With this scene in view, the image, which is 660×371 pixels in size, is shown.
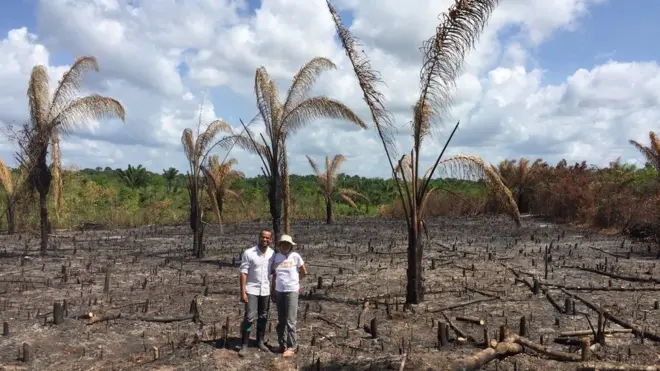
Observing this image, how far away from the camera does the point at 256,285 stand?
732 centimetres

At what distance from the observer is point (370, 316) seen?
29.8 feet

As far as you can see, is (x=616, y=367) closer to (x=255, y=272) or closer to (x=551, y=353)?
(x=551, y=353)

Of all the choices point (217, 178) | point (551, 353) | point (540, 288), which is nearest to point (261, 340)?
point (551, 353)

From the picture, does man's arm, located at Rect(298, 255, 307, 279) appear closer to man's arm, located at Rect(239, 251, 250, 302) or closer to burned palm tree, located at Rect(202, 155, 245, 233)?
man's arm, located at Rect(239, 251, 250, 302)

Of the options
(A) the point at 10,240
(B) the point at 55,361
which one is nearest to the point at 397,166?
(B) the point at 55,361

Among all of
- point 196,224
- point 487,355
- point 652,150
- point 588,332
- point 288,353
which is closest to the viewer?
point 487,355

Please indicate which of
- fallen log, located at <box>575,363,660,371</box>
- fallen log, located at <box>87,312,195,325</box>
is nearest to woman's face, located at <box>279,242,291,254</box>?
fallen log, located at <box>87,312,195,325</box>

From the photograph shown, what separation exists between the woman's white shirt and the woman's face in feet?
0.17

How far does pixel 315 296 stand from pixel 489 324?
3.42 metres

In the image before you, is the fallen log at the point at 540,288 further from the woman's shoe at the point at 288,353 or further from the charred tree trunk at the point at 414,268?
the woman's shoe at the point at 288,353

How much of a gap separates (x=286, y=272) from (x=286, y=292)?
0.26 meters

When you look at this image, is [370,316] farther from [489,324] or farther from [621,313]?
[621,313]

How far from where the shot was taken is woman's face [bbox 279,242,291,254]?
7.32 meters

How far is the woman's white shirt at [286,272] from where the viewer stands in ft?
23.8
